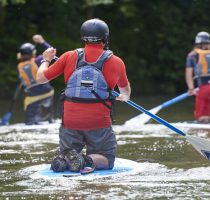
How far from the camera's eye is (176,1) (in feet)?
81.9

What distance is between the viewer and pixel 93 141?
335 inches

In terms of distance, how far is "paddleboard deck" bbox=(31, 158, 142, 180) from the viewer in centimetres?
806

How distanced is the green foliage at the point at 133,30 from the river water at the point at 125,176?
995 centimetres

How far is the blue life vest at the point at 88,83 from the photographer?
832cm

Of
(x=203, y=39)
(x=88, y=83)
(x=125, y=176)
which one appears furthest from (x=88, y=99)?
(x=203, y=39)

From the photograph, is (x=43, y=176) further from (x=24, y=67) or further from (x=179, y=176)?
(x=24, y=67)

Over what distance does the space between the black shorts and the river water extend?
423 millimetres

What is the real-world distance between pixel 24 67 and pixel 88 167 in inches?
267

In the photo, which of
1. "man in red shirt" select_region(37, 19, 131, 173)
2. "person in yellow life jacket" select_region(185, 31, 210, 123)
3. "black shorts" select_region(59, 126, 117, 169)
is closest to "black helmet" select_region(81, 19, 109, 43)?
"man in red shirt" select_region(37, 19, 131, 173)

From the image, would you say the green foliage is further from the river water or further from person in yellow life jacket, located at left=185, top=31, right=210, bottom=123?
the river water

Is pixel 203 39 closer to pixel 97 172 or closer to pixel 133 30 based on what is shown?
pixel 97 172

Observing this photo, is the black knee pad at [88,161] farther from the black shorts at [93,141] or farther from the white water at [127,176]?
the white water at [127,176]

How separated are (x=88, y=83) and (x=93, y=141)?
644 mm

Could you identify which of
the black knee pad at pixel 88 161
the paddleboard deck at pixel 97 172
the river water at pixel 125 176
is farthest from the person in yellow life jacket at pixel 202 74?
the black knee pad at pixel 88 161
